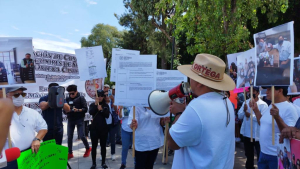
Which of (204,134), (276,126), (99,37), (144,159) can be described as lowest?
(144,159)

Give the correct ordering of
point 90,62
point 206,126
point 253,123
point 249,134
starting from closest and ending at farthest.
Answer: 1. point 206,126
2. point 90,62
3. point 249,134
4. point 253,123

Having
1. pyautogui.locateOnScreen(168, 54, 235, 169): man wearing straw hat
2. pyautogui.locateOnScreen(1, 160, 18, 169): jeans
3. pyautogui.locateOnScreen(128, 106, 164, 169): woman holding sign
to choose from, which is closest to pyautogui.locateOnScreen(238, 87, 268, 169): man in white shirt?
pyautogui.locateOnScreen(128, 106, 164, 169): woman holding sign

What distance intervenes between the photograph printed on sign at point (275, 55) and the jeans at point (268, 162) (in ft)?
3.39

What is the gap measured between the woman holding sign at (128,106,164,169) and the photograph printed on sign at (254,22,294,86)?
178 cm

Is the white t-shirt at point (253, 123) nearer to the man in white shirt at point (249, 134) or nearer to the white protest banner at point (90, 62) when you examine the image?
the man in white shirt at point (249, 134)

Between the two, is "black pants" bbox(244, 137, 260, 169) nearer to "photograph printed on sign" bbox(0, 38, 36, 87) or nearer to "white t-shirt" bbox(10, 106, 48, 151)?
"white t-shirt" bbox(10, 106, 48, 151)

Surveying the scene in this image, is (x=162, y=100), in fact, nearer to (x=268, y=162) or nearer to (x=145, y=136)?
(x=145, y=136)

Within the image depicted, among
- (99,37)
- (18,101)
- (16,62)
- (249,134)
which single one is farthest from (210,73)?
(99,37)

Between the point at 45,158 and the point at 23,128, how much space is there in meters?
0.73

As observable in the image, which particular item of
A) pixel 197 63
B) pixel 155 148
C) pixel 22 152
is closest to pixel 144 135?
pixel 155 148

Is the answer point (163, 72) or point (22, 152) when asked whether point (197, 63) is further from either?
point (22, 152)

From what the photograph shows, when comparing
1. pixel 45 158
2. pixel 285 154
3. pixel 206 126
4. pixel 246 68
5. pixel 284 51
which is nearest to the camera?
pixel 206 126

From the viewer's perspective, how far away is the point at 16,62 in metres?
3.25

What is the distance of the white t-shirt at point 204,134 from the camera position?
1831mm
